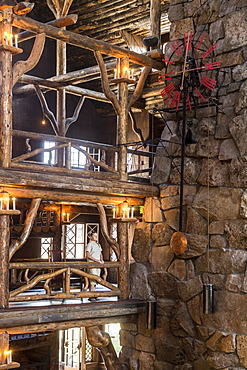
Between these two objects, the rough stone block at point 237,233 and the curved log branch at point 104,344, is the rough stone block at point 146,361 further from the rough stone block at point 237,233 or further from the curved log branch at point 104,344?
the rough stone block at point 237,233

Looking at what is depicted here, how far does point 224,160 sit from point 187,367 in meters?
3.78

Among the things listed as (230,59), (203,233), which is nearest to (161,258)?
(203,233)

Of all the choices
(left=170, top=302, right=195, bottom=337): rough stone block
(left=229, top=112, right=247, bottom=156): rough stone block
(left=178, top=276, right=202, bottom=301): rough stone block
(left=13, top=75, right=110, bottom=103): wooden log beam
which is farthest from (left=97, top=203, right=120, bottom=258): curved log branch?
(left=13, top=75, right=110, bottom=103): wooden log beam

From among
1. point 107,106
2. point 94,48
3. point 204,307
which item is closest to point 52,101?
point 107,106

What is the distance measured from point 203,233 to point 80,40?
4.26 m

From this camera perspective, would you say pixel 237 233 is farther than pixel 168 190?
No

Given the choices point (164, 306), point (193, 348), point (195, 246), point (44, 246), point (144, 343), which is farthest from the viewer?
point (44, 246)

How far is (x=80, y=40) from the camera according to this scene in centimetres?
1030

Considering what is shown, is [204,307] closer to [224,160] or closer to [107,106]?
[224,160]

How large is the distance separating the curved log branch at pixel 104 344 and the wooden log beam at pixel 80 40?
5342 mm

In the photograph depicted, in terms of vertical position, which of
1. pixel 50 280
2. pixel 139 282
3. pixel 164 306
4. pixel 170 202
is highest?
pixel 170 202

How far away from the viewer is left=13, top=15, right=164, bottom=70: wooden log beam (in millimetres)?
9375

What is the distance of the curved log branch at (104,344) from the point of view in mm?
10367

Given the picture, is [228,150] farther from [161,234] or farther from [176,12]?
[176,12]
